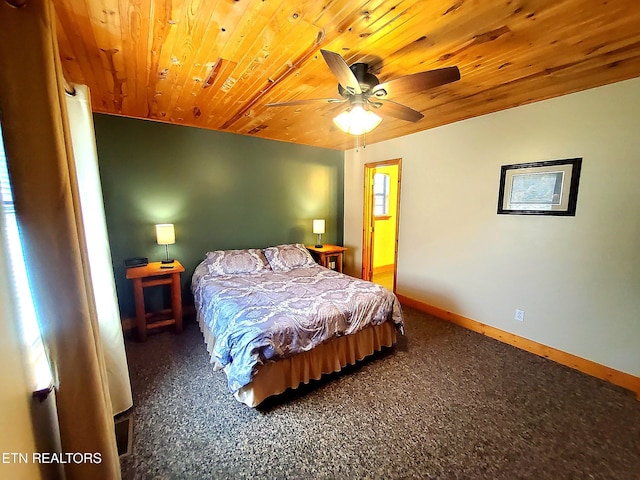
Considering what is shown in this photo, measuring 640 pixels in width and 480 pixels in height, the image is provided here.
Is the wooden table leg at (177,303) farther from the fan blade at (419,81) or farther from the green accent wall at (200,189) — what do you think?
the fan blade at (419,81)

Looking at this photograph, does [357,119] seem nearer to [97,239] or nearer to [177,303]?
[97,239]

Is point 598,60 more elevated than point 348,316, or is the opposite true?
point 598,60

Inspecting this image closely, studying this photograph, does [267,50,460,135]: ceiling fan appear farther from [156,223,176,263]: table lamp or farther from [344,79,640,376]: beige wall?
[156,223,176,263]: table lamp

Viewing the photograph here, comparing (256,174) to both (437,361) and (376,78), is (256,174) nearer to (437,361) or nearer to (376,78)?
(376,78)

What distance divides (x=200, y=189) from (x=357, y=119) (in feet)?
7.73

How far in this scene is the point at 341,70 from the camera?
1477 millimetres

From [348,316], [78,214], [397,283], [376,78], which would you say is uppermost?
[376,78]

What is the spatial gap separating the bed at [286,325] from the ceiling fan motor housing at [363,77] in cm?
164

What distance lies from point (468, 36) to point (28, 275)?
2323 mm

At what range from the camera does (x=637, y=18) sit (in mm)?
1393

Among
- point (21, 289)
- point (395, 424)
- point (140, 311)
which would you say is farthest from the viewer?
point (140, 311)

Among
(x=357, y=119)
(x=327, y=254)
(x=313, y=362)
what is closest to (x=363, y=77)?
(x=357, y=119)

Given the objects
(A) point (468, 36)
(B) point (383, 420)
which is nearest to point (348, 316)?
(B) point (383, 420)

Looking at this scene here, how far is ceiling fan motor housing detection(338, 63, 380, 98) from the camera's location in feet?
6.00
